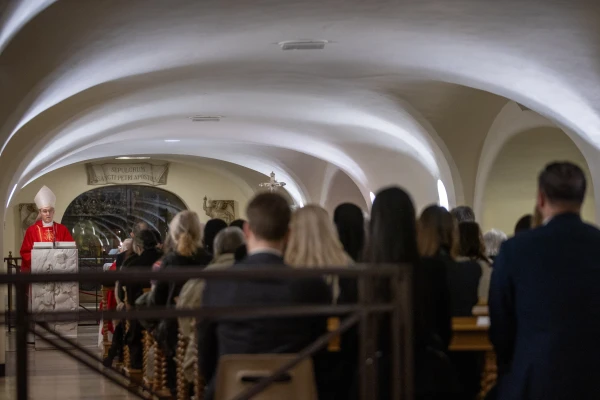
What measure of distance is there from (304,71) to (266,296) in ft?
27.2

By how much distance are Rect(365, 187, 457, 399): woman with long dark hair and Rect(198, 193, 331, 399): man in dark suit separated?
14.1 inches

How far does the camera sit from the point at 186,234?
6.70 m

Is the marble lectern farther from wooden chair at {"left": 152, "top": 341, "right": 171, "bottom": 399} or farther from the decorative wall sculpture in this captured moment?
the decorative wall sculpture

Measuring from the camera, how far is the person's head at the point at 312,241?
423 cm

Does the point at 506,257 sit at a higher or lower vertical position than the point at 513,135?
lower

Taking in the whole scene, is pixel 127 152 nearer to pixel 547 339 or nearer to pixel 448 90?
pixel 448 90

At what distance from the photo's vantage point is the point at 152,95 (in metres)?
12.4

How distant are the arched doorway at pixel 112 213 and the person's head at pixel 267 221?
20925 mm

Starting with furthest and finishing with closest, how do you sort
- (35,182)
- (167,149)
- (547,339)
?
(35,182)
(167,149)
(547,339)

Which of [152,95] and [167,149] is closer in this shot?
[152,95]

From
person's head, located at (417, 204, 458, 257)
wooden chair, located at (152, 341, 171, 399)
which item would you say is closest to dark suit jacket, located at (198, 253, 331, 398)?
person's head, located at (417, 204, 458, 257)

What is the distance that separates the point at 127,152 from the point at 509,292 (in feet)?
57.2

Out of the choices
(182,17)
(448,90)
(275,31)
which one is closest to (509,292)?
(182,17)

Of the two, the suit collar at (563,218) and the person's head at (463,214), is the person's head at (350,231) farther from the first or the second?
the suit collar at (563,218)
